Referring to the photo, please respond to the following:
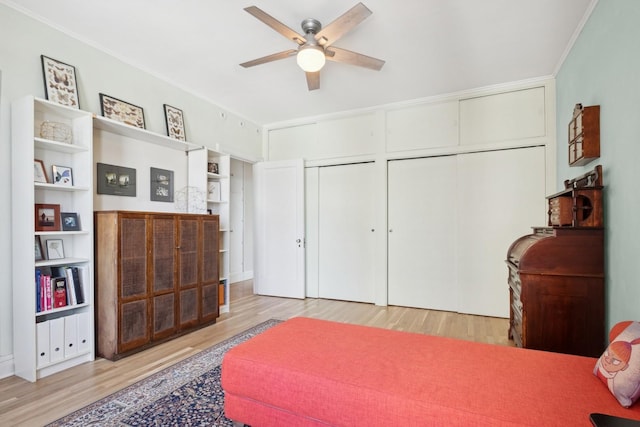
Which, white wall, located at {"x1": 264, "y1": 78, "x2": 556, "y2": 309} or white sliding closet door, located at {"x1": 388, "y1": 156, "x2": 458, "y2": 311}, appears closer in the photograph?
white wall, located at {"x1": 264, "y1": 78, "x2": 556, "y2": 309}

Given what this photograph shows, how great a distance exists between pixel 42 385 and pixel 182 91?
316 cm

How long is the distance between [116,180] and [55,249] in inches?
32.6

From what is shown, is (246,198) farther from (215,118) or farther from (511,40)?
(511,40)

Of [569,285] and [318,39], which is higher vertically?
[318,39]

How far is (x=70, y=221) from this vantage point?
2750 mm

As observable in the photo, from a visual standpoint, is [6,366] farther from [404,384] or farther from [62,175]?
[404,384]

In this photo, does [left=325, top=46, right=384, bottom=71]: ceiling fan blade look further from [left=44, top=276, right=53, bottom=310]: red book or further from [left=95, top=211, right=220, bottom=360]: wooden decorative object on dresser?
[left=44, top=276, right=53, bottom=310]: red book

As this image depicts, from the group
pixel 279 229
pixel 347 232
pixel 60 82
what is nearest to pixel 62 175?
pixel 60 82

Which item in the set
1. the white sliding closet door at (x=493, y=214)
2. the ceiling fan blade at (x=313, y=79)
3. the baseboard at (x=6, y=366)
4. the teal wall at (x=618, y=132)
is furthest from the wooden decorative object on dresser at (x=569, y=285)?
the baseboard at (x=6, y=366)

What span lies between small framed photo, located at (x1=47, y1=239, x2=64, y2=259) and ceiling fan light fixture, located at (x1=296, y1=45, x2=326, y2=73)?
253cm

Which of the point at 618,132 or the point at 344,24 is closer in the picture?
the point at 618,132

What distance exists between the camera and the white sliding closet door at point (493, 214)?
3773mm

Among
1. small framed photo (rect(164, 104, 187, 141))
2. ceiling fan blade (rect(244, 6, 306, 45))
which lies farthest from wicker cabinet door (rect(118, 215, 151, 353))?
ceiling fan blade (rect(244, 6, 306, 45))

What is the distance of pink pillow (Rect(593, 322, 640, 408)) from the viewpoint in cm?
122
